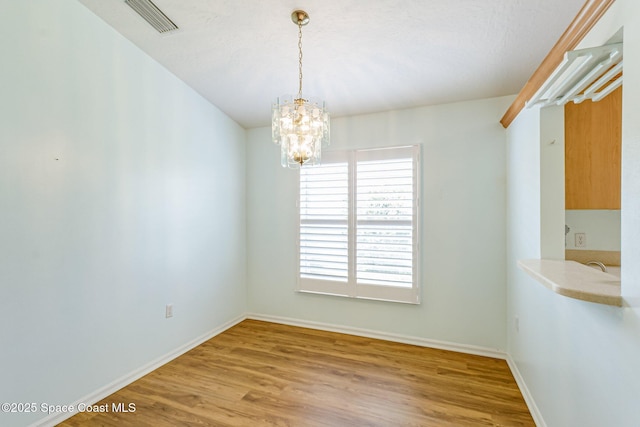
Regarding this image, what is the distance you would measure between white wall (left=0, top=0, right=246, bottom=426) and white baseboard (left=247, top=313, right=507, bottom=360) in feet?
2.98

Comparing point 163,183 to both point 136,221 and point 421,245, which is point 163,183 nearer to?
point 136,221

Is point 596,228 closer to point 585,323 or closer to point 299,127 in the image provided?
point 585,323

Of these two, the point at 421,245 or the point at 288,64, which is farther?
the point at 421,245

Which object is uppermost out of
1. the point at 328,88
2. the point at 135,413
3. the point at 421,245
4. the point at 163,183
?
the point at 328,88

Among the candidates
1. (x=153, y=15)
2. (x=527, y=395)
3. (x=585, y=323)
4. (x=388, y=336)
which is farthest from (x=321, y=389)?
(x=153, y=15)

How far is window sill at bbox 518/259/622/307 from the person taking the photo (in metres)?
1.05

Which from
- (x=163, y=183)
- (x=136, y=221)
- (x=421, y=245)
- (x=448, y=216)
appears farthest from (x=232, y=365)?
(x=448, y=216)

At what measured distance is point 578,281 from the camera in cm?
123

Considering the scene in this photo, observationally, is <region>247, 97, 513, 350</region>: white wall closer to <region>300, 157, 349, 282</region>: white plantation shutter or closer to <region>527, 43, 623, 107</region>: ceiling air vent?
<region>300, 157, 349, 282</region>: white plantation shutter

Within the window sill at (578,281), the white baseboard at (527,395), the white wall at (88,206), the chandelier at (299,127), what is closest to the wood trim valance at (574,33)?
the window sill at (578,281)

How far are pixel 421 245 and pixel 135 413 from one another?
2.73 m

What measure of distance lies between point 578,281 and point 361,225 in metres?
2.10

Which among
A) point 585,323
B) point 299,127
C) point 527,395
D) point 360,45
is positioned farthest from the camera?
point 360,45

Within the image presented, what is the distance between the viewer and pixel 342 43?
223 cm
